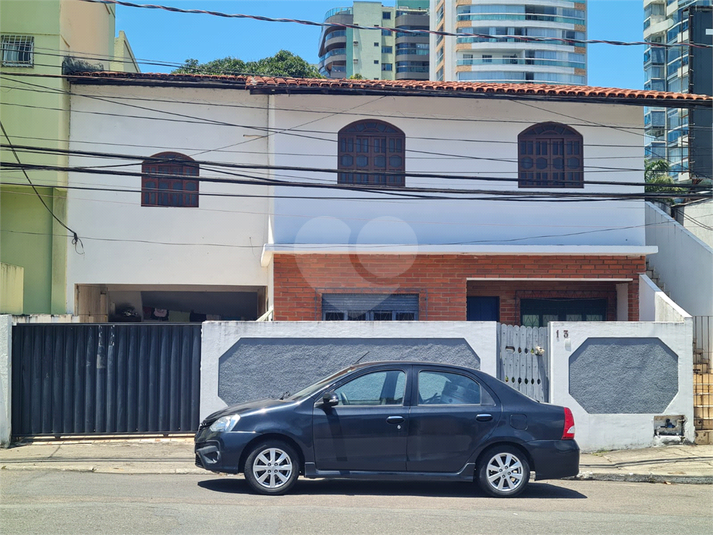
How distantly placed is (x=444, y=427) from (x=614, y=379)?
16.4 feet

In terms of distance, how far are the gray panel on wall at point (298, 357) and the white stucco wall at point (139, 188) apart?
250 inches

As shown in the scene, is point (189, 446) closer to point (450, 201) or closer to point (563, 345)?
point (563, 345)

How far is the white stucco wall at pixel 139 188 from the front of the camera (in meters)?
18.1

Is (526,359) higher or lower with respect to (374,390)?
higher

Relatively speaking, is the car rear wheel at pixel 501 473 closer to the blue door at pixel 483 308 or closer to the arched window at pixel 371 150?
the arched window at pixel 371 150

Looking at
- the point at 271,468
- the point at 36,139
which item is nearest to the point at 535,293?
the point at 271,468

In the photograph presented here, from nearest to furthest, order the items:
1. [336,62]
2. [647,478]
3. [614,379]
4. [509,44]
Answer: [647,478] → [614,379] → [509,44] → [336,62]

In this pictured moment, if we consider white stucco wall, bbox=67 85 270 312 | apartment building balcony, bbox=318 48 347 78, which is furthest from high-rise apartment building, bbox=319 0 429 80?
white stucco wall, bbox=67 85 270 312

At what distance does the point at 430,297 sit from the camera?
53.1 feet

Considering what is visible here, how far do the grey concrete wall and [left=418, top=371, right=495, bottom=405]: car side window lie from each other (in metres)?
6.71

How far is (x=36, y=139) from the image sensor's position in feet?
58.1

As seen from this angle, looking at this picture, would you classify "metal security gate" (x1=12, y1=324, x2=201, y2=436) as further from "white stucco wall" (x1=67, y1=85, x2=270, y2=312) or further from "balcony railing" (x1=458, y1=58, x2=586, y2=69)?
"balcony railing" (x1=458, y1=58, x2=586, y2=69)

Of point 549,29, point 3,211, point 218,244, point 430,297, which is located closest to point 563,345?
point 430,297

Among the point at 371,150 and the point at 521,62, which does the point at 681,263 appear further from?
the point at 521,62
